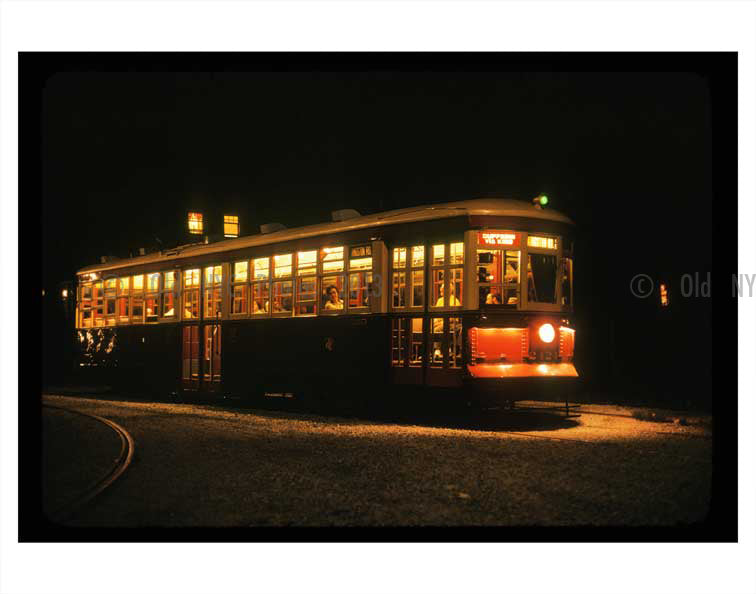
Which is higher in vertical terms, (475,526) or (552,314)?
(552,314)

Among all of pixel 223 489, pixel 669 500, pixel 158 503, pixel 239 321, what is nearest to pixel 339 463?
pixel 223 489

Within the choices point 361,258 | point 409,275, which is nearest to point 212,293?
point 361,258

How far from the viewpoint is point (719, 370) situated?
6.16 metres

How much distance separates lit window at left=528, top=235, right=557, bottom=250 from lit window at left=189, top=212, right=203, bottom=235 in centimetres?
1263

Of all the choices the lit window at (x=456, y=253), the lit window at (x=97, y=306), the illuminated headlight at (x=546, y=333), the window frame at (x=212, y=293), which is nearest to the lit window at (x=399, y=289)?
the lit window at (x=456, y=253)

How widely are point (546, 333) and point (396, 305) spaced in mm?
2267

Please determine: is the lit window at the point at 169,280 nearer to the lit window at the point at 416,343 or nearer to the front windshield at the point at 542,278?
the lit window at the point at 416,343

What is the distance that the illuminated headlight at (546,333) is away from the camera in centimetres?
1181

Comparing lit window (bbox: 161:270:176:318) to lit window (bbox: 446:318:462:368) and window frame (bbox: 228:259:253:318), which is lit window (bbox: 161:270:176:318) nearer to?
window frame (bbox: 228:259:253:318)

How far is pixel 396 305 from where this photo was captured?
12.5 metres

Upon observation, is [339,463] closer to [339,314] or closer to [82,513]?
[82,513]

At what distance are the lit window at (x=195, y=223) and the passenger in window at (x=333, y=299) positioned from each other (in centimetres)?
999

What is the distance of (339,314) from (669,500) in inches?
280

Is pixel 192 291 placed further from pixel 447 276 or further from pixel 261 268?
pixel 447 276
